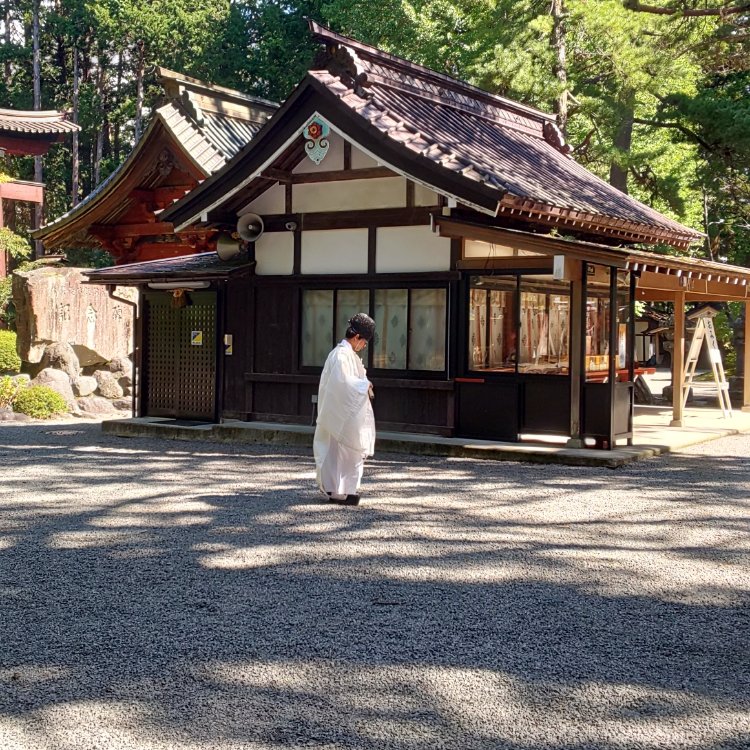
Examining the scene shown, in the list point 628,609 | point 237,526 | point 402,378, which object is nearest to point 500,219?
point 402,378

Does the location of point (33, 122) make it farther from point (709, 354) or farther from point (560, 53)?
point (709, 354)

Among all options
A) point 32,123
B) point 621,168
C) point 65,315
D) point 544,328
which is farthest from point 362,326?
point 32,123

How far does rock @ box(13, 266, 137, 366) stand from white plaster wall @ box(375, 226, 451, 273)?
23.6ft

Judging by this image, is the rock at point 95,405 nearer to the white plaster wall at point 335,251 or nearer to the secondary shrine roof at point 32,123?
the white plaster wall at point 335,251

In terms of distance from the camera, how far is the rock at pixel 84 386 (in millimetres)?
19219

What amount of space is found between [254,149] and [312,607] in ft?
29.3

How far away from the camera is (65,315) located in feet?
64.8

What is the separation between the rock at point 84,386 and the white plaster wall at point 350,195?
717 centimetres

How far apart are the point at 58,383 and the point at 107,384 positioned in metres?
1.20

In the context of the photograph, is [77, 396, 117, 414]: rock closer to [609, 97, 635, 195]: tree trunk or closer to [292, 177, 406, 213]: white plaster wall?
[292, 177, 406, 213]: white plaster wall

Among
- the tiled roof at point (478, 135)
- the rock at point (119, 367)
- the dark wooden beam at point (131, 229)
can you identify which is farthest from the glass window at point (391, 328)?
the rock at point (119, 367)

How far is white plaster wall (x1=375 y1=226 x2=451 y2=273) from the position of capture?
13055 millimetres

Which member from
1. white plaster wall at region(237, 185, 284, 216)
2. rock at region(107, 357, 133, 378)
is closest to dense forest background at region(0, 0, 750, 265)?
white plaster wall at region(237, 185, 284, 216)

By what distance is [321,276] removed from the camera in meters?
13.9
